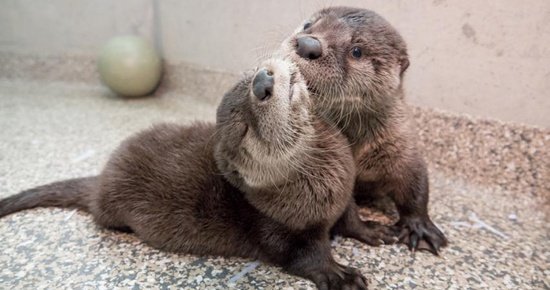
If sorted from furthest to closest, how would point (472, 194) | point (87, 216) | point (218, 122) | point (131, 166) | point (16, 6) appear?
1. point (16, 6)
2. point (472, 194)
3. point (87, 216)
4. point (131, 166)
5. point (218, 122)

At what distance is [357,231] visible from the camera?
1.72 m

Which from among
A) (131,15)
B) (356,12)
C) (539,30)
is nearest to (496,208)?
(539,30)

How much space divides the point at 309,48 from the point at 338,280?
79 cm

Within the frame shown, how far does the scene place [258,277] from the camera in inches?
58.3

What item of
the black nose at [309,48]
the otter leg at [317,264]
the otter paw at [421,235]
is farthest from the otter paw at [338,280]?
the black nose at [309,48]

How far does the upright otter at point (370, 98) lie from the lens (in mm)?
1503

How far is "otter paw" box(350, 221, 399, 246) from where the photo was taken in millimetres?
1717

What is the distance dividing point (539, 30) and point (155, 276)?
2.01m

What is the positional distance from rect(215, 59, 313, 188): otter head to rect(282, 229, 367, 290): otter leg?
25 centimetres

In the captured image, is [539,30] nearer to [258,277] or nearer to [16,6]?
[258,277]

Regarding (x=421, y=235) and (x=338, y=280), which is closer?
(x=338, y=280)

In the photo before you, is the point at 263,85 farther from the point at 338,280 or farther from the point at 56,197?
the point at 56,197

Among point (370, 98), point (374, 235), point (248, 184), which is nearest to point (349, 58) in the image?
point (370, 98)

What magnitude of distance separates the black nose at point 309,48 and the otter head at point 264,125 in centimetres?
13
